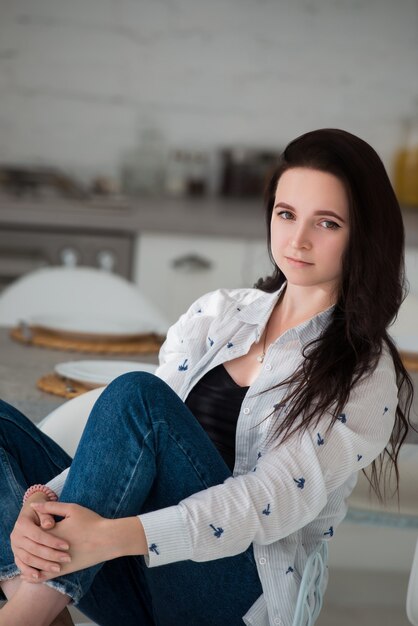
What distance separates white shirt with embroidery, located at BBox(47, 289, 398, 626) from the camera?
3.87ft

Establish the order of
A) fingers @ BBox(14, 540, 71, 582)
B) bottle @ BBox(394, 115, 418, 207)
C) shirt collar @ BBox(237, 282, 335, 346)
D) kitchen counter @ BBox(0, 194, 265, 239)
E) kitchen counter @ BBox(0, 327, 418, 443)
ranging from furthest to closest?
1. bottle @ BBox(394, 115, 418, 207)
2. kitchen counter @ BBox(0, 194, 265, 239)
3. kitchen counter @ BBox(0, 327, 418, 443)
4. shirt collar @ BBox(237, 282, 335, 346)
5. fingers @ BBox(14, 540, 71, 582)

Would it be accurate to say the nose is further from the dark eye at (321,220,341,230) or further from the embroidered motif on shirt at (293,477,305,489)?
the embroidered motif on shirt at (293,477,305,489)

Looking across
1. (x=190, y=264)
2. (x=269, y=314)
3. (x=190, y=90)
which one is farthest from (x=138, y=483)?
(x=190, y=90)

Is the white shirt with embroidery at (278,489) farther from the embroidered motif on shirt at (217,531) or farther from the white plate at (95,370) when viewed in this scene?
the white plate at (95,370)

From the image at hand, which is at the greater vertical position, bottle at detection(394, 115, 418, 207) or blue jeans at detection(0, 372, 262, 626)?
blue jeans at detection(0, 372, 262, 626)

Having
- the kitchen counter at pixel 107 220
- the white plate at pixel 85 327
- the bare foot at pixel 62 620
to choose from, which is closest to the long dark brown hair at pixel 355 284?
the bare foot at pixel 62 620

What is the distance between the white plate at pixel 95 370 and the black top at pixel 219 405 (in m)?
0.12

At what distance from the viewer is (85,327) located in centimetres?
192

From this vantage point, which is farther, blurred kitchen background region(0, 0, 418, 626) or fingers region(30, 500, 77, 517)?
blurred kitchen background region(0, 0, 418, 626)

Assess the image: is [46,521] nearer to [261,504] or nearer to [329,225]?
[261,504]

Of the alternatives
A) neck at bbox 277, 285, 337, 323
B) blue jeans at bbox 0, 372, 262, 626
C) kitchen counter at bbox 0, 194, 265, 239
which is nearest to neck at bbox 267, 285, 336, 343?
neck at bbox 277, 285, 337, 323

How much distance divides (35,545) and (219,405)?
1.15 feet

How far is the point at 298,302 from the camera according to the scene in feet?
4.55

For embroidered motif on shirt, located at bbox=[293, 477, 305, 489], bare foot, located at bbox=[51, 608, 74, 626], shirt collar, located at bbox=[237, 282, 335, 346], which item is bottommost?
bare foot, located at bbox=[51, 608, 74, 626]
